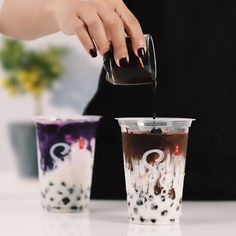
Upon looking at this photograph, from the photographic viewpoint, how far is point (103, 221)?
1565mm

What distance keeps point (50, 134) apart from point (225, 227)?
0.43 metres

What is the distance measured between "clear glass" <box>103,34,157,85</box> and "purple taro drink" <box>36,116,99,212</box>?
159 millimetres

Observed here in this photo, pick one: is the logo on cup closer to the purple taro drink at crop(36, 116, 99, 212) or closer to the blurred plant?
the purple taro drink at crop(36, 116, 99, 212)

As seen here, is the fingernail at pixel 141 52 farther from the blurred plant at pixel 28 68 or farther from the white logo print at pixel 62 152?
the blurred plant at pixel 28 68

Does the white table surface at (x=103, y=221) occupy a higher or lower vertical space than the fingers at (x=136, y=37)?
lower

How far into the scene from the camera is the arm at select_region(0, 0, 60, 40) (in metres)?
1.77

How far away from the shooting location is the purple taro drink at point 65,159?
1.65 m

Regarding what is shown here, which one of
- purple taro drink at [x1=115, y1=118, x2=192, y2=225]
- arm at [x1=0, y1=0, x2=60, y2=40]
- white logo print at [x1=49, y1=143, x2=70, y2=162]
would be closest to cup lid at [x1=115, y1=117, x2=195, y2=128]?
purple taro drink at [x1=115, y1=118, x2=192, y2=225]

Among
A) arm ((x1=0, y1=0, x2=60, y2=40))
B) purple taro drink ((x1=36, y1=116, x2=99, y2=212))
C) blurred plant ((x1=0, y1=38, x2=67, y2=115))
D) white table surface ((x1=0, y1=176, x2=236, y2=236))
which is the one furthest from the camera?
blurred plant ((x1=0, y1=38, x2=67, y2=115))

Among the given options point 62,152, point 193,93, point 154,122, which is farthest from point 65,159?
point 193,93

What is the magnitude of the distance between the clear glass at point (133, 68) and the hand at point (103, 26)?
17 millimetres

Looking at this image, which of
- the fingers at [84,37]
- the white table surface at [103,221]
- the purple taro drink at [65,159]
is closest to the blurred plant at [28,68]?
the white table surface at [103,221]

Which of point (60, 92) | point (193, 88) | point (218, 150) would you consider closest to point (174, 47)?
point (193, 88)

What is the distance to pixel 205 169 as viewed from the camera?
1882 mm
